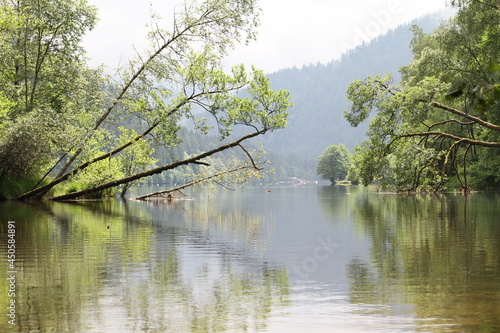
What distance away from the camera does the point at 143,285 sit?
9781 millimetres

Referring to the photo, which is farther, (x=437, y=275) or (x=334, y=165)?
(x=334, y=165)

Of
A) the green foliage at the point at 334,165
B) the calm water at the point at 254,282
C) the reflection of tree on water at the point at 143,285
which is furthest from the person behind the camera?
the green foliage at the point at 334,165

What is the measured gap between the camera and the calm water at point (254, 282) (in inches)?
283

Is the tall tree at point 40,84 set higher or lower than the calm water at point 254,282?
higher

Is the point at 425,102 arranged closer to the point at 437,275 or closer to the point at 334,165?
the point at 437,275

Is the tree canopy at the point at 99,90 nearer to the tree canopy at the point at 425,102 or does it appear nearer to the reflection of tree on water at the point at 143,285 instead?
the tree canopy at the point at 425,102

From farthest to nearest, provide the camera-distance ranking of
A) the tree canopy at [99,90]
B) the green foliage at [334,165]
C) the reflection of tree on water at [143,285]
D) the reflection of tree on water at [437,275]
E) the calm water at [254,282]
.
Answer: the green foliage at [334,165] → the tree canopy at [99,90] → the reflection of tree on water at [437,275] → the reflection of tree on water at [143,285] → the calm water at [254,282]

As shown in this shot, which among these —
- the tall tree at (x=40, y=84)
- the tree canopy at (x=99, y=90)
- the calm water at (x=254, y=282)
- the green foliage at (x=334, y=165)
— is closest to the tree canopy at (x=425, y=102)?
the tree canopy at (x=99, y=90)

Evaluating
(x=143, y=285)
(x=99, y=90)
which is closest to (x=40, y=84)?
(x=99, y=90)

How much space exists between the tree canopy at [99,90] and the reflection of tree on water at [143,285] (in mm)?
17863

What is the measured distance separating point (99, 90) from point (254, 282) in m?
33.5

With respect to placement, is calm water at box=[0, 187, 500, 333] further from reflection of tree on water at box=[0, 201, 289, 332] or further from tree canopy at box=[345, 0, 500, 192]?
tree canopy at box=[345, 0, 500, 192]

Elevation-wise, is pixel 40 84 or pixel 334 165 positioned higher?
pixel 40 84

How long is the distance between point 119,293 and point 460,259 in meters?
7.98
